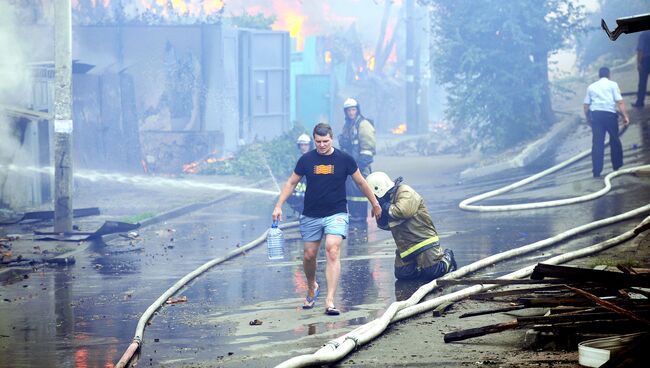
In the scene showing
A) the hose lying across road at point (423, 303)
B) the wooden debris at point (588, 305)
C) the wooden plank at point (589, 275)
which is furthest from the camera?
the hose lying across road at point (423, 303)

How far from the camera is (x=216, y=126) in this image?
27.4 metres

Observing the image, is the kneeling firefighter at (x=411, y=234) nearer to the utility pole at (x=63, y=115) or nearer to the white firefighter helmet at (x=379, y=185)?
the white firefighter helmet at (x=379, y=185)

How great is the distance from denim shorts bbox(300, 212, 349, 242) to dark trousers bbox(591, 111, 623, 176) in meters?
9.54

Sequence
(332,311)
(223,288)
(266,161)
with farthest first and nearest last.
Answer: (266,161) < (223,288) < (332,311)

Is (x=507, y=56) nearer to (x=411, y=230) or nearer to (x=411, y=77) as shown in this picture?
(x=411, y=77)

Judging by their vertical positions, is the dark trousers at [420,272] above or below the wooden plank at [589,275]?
below

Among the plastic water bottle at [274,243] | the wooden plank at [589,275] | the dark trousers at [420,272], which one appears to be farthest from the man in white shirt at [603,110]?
the wooden plank at [589,275]

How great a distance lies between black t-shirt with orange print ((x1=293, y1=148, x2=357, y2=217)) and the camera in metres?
10.4

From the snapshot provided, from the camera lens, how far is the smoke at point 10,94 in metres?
18.8

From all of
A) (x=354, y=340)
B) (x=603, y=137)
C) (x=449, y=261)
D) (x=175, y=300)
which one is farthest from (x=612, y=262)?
(x=603, y=137)

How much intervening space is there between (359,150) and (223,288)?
5.49 meters

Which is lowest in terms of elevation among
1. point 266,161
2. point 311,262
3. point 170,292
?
point 170,292

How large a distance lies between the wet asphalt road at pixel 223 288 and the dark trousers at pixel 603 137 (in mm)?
507

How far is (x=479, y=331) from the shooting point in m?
7.80
